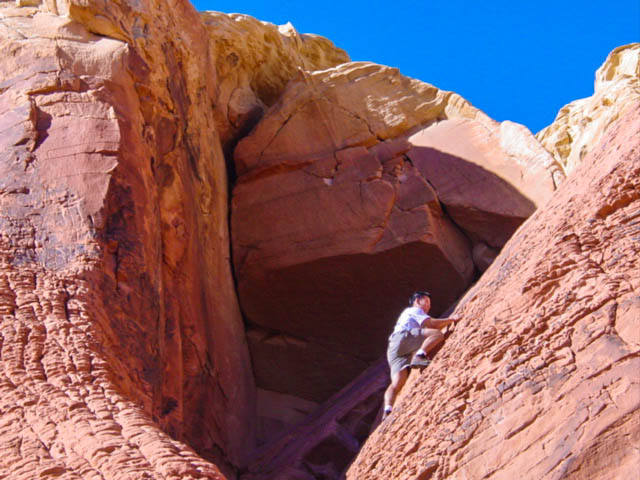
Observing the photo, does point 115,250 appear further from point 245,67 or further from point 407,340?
point 245,67

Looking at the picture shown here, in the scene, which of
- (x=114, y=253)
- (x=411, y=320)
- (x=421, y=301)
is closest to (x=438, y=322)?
(x=411, y=320)

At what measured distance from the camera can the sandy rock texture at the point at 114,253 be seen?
448 centimetres

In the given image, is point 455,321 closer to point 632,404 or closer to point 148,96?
point 632,404

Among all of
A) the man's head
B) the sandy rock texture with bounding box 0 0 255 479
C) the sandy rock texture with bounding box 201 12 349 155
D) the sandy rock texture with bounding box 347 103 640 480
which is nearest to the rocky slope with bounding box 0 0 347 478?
the sandy rock texture with bounding box 0 0 255 479

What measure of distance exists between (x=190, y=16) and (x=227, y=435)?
460 cm

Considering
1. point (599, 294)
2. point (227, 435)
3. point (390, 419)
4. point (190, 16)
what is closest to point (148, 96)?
point (190, 16)

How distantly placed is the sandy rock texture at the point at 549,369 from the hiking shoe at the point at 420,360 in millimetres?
81

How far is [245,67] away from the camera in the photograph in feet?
37.1

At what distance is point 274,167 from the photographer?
33.8ft

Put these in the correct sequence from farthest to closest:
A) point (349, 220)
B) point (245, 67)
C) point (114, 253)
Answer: point (245, 67), point (349, 220), point (114, 253)

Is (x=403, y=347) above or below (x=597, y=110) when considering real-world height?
below

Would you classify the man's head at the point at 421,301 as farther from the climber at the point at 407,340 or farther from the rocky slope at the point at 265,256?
the rocky slope at the point at 265,256

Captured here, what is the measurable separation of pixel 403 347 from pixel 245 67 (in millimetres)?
6284

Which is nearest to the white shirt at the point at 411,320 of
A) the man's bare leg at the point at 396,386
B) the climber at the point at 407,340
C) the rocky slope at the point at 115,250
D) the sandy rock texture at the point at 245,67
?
the climber at the point at 407,340
